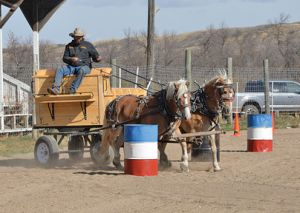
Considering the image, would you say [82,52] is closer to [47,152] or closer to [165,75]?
[47,152]

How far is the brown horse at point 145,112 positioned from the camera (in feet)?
41.5

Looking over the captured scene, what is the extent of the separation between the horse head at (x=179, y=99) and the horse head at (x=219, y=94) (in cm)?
58

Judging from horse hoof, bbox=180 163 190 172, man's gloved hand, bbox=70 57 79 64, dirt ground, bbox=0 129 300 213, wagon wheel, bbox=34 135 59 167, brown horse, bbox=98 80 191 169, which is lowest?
dirt ground, bbox=0 129 300 213

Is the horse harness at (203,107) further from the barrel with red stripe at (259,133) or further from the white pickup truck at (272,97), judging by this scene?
the white pickup truck at (272,97)

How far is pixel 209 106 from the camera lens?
13.0m

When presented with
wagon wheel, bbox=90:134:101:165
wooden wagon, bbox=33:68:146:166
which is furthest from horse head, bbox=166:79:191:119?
wagon wheel, bbox=90:134:101:165

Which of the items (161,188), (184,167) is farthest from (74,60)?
(161,188)

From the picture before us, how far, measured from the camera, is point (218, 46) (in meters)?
59.3

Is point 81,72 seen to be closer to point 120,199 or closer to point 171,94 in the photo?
point 171,94

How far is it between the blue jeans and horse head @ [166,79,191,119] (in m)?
2.12

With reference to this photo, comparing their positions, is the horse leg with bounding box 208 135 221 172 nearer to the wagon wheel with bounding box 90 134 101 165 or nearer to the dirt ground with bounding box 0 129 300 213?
the dirt ground with bounding box 0 129 300 213

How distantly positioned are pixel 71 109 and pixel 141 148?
315 cm

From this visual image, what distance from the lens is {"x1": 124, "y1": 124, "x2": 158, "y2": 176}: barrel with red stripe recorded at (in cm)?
1171

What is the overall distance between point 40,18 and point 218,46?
38718 millimetres
